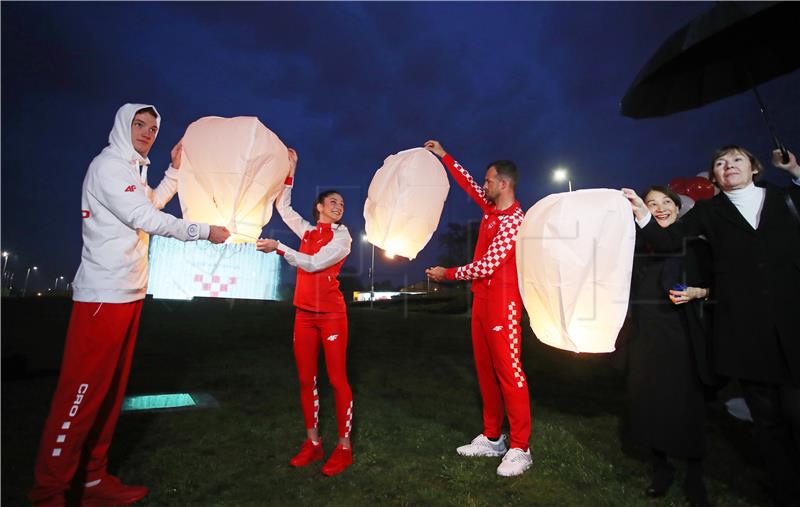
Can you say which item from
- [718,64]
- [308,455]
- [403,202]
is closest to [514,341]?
[403,202]

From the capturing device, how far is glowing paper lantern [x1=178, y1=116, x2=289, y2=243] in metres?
2.63

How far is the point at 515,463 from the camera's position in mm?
3416

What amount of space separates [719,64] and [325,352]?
3.94 m

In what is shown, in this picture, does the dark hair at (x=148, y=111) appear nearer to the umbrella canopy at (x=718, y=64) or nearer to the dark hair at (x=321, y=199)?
the dark hair at (x=321, y=199)

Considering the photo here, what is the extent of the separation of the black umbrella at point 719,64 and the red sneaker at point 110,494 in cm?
473

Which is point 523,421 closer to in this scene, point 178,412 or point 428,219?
point 428,219

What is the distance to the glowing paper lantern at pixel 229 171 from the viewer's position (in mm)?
2633

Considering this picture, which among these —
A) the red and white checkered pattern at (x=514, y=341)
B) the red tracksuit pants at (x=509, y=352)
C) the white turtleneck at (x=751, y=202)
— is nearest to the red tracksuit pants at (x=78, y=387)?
the red tracksuit pants at (x=509, y=352)

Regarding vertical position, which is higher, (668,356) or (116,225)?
(116,225)

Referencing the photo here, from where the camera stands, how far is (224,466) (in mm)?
3574

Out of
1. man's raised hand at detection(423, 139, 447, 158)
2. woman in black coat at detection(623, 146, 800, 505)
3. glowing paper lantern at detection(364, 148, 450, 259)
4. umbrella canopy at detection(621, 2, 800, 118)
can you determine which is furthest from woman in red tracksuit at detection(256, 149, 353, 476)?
umbrella canopy at detection(621, 2, 800, 118)

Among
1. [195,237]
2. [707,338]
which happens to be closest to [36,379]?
[195,237]

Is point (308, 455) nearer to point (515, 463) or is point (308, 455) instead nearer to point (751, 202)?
point (515, 463)

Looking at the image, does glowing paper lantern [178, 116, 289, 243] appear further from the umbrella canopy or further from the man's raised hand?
the umbrella canopy
